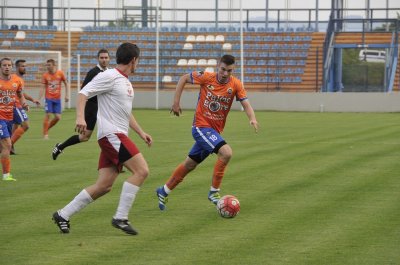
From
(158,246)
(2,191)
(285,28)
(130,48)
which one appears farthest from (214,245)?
(285,28)

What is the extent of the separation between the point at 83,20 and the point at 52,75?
28405mm

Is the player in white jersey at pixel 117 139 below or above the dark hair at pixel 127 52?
below

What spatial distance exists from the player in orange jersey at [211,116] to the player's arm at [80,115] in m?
2.77

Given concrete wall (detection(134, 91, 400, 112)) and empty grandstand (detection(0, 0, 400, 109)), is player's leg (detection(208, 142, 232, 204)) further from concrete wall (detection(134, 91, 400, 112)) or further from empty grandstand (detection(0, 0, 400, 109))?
empty grandstand (detection(0, 0, 400, 109))

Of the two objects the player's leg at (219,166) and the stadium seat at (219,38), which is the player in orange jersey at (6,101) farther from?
the stadium seat at (219,38)

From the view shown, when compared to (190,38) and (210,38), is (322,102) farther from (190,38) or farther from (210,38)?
(190,38)

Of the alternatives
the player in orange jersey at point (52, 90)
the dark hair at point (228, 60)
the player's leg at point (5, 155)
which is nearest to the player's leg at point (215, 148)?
the dark hair at point (228, 60)

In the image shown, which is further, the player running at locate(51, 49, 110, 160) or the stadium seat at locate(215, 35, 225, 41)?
the stadium seat at locate(215, 35, 225, 41)

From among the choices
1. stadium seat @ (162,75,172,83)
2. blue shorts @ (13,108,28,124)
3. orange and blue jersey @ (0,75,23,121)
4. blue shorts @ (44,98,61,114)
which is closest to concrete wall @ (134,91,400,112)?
stadium seat @ (162,75,172,83)

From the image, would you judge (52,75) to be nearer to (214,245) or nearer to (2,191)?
(2,191)

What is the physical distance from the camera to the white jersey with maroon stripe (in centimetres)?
992

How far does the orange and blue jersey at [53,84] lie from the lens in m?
26.5

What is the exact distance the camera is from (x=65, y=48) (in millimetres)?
52969

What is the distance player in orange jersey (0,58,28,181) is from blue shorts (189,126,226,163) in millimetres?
3997
